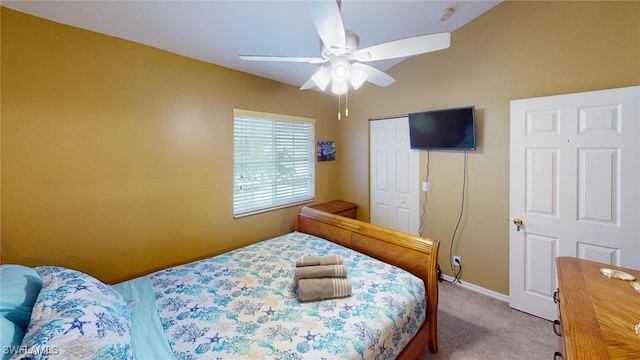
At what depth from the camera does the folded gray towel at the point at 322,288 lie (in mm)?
1538

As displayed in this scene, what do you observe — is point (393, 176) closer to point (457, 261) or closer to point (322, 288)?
point (457, 261)

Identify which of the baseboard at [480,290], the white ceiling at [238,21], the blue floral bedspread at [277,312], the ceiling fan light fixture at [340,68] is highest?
the white ceiling at [238,21]

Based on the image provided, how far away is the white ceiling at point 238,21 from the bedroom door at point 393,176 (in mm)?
1221

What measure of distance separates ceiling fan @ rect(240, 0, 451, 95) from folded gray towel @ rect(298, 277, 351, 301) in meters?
1.27

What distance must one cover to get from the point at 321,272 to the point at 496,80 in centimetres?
261

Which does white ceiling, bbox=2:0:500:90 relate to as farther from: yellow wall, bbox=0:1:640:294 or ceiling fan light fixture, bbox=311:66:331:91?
ceiling fan light fixture, bbox=311:66:331:91

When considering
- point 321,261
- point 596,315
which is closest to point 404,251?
Result: point 321,261

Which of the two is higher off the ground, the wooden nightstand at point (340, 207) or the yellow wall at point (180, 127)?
the yellow wall at point (180, 127)

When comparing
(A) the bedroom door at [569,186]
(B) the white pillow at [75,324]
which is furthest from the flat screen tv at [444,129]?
(B) the white pillow at [75,324]

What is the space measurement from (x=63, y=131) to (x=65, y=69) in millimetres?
454

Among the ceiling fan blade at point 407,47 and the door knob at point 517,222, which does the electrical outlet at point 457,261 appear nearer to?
the door knob at point 517,222

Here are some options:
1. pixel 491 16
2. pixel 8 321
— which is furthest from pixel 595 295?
pixel 491 16

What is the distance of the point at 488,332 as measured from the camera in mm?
2133

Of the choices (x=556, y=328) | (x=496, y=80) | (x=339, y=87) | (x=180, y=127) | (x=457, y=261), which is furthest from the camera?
(x=457, y=261)
